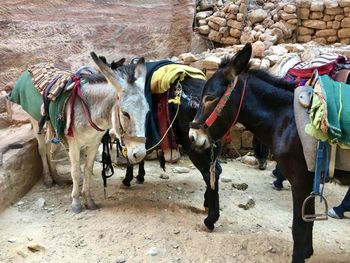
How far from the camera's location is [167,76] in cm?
356

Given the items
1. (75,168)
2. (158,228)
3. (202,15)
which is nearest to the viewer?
(158,228)

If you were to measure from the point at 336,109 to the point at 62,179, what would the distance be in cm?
327

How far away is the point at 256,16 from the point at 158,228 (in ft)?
16.9

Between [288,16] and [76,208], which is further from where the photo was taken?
[288,16]

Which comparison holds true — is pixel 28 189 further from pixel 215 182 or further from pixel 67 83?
pixel 215 182

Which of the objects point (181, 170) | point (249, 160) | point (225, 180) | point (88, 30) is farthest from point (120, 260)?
point (88, 30)

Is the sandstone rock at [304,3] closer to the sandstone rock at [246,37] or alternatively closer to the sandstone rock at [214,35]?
the sandstone rock at [246,37]

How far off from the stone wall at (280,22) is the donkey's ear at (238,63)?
4.46 meters

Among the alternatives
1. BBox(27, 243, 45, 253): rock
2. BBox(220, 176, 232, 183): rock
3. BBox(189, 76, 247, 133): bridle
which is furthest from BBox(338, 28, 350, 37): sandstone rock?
BBox(27, 243, 45, 253): rock

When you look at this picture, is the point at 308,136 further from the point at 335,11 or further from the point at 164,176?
the point at 335,11

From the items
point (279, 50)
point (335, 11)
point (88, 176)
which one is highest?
point (335, 11)

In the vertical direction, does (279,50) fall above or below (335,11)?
below

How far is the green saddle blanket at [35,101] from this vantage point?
3674 millimetres

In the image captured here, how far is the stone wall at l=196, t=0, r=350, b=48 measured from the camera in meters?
7.06
